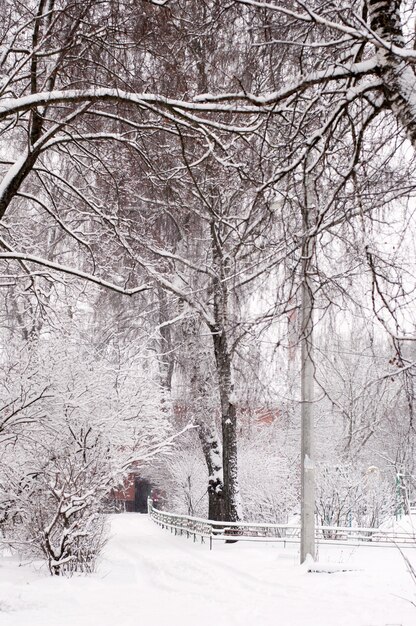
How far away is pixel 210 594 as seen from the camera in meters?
12.0

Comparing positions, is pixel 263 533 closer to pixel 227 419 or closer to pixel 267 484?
pixel 267 484

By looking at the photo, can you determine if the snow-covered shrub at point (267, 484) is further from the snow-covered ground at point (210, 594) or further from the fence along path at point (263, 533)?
the snow-covered ground at point (210, 594)

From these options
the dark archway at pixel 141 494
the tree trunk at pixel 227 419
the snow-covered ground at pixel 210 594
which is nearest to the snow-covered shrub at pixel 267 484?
the tree trunk at pixel 227 419

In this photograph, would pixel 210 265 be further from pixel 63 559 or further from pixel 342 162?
pixel 342 162

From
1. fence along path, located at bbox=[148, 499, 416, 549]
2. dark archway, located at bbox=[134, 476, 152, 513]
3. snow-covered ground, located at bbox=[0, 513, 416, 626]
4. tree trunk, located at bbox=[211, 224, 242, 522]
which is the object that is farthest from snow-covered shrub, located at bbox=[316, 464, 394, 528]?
dark archway, located at bbox=[134, 476, 152, 513]

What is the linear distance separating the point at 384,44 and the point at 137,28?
152 inches

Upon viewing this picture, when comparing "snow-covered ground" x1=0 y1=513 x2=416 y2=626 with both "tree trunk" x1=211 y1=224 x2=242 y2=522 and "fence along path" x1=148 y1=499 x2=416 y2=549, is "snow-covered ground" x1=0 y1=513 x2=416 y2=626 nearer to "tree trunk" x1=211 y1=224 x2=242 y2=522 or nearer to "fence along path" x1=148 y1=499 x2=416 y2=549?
"fence along path" x1=148 y1=499 x2=416 y2=549

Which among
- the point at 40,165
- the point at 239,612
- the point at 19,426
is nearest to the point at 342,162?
the point at 40,165

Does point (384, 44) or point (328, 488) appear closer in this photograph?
point (384, 44)

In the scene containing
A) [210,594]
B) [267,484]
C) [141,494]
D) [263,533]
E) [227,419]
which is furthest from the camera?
[141,494]

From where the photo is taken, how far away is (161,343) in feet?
93.7

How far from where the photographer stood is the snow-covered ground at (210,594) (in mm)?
9641

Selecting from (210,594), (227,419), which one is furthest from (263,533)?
(210,594)

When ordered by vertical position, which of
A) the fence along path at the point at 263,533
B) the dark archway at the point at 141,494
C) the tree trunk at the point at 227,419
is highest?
the tree trunk at the point at 227,419
